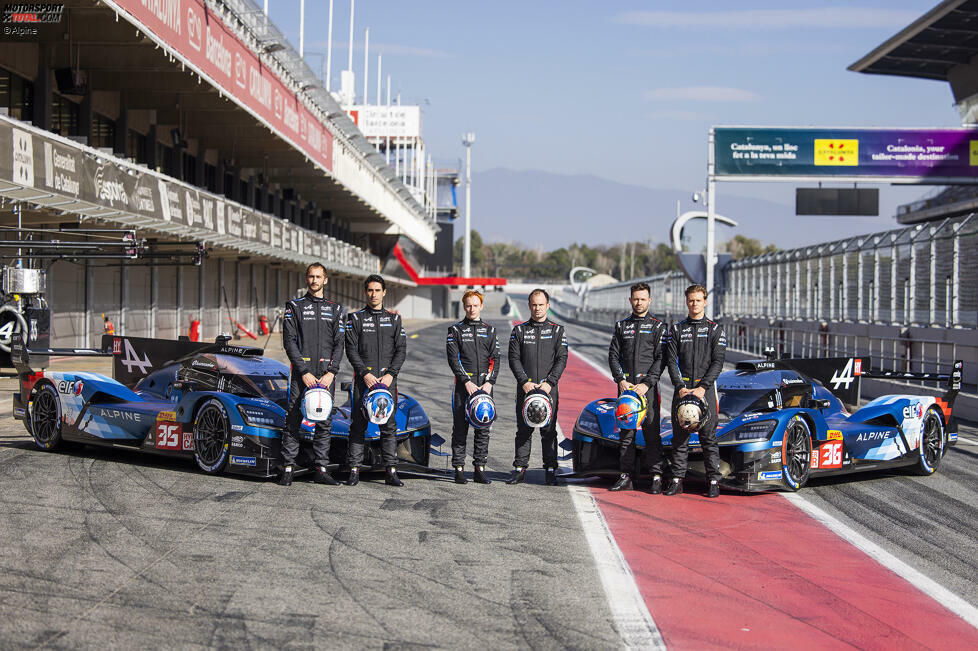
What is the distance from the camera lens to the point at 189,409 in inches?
365

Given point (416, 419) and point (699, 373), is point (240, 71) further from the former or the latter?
point (699, 373)

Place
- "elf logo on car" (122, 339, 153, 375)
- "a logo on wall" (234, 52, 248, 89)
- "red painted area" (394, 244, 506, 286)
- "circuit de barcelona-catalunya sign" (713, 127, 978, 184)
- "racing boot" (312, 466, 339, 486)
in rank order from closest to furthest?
"racing boot" (312, 466, 339, 486)
"elf logo on car" (122, 339, 153, 375)
"a logo on wall" (234, 52, 248, 89)
"circuit de barcelona-catalunya sign" (713, 127, 978, 184)
"red painted area" (394, 244, 506, 286)

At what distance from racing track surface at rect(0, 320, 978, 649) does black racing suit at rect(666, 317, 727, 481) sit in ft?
1.29

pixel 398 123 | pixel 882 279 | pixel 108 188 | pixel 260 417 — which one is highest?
pixel 398 123

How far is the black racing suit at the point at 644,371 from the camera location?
9.02 m

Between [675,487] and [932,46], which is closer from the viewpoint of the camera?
[675,487]

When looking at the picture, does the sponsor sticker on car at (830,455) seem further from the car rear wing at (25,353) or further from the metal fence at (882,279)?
the metal fence at (882,279)

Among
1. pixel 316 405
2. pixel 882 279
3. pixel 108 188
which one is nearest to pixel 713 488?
pixel 316 405

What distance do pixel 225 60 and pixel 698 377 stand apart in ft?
61.2

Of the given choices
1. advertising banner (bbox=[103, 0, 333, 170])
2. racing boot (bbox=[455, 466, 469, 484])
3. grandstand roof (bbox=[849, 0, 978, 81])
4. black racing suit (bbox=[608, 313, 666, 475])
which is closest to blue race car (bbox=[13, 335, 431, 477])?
racing boot (bbox=[455, 466, 469, 484])

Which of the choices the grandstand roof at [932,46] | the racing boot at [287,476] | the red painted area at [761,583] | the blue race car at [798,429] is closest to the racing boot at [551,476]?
the blue race car at [798,429]

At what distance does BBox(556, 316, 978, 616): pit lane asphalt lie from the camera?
6.68m

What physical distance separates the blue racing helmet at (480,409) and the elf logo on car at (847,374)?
175 inches

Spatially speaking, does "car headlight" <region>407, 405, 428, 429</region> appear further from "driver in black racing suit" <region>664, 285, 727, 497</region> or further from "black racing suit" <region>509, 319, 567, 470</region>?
"driver in black racing suit" <region>664, 285, 727, 497</region>
